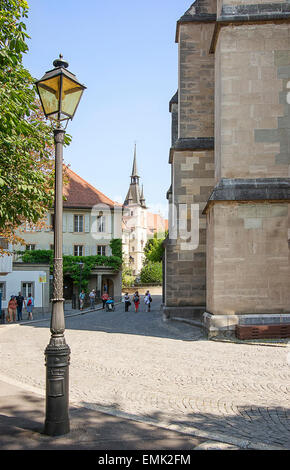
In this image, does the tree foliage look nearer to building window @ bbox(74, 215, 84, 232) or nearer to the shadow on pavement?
building window @ bbox(74, 215, 84, 232)

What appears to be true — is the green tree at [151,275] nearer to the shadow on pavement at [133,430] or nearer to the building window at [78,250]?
the building window at [78,250]

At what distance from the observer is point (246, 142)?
1426 cm

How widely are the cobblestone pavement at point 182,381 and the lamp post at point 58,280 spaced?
122 centimetres

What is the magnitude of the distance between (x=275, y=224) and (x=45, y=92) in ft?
32.3

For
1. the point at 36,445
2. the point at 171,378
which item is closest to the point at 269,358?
the point at 171,378

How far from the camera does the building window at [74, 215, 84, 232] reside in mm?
43344

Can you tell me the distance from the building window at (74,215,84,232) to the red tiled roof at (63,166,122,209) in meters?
1.12

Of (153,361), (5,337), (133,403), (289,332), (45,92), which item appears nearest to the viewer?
(45,92)

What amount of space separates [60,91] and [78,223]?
3822 cm

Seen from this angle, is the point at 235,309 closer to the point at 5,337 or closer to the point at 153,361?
the point at 153,361

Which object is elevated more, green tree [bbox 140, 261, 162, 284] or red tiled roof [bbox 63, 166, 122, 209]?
red tiled roof [bbox 63, 166, 122, 209]

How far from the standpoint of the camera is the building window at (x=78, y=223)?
4334 cm

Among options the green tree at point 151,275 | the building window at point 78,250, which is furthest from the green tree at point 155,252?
the building window at point 78,250

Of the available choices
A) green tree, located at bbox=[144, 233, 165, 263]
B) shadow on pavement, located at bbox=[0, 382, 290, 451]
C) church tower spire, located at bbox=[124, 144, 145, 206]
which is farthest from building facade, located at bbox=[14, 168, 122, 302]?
church tower spire, located at bbox=[124, 144, 145, 206]
